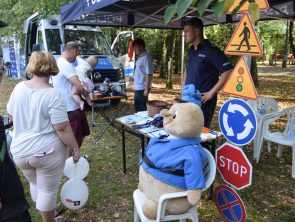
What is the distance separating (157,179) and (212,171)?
0.43m

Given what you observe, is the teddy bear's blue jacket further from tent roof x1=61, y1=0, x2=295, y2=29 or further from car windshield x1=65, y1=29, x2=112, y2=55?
car windshield x1=65, y1=29, x2=112, y2=55

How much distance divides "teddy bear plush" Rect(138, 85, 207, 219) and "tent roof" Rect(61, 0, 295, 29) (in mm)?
2442

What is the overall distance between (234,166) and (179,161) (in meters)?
0.58

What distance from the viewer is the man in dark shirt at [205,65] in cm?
329

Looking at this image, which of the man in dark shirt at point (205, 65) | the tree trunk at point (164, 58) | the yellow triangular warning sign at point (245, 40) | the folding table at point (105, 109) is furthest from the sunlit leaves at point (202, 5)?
the tree trunk at point (164, 58)

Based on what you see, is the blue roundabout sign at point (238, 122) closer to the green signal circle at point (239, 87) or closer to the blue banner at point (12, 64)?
the green signal circle at point (239, 87)

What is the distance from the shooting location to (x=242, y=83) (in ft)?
7.99

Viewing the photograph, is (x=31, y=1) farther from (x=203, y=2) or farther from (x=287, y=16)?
(x=203, y=2)

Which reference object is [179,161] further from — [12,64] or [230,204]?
[12,64]

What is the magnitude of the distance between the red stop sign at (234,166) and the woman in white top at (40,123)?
4.25ft

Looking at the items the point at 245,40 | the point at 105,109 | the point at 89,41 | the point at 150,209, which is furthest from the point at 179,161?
the point at 89,41

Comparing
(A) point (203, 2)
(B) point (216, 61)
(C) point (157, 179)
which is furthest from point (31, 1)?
(A) point (203, 2)

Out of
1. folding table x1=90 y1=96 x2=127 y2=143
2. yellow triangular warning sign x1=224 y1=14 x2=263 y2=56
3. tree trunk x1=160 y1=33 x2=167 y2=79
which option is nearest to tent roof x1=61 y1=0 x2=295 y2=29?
folding table x1=90 y1=96 x2=127 y2=143

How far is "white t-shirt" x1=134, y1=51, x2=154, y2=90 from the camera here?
5535 millimetres
